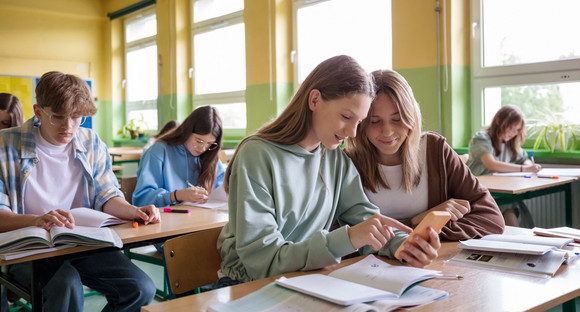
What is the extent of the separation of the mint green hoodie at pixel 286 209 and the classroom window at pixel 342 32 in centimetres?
320

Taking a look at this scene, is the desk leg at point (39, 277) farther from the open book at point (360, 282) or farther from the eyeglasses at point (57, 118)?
the open book at point (360, 282)

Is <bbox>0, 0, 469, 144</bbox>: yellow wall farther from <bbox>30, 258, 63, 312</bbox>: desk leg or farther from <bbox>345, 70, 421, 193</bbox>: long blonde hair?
<bbox>30, 258, 63, 312</bbox>: desk leg

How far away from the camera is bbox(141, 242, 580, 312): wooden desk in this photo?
1065 mm

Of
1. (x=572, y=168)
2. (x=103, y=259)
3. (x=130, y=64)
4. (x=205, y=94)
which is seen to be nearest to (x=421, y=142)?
(x=103, y=259)

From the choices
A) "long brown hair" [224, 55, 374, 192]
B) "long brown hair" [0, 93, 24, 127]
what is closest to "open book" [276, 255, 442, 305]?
"long brown hair" [224, 55, 374, 192]

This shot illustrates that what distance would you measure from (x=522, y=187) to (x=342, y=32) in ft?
8.94

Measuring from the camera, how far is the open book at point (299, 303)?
3.29ft

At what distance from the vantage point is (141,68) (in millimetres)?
8156

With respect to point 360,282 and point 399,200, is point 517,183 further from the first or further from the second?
point 360,282

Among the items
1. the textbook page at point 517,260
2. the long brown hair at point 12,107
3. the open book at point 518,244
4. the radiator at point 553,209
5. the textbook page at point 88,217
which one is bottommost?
the radiator at point 553,209

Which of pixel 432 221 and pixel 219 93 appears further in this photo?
pixel 219 93

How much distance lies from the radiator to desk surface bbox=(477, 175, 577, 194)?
0.61 metres

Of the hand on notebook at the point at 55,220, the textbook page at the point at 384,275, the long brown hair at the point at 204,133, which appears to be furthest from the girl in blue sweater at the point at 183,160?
the textbook page at the point at 384,275

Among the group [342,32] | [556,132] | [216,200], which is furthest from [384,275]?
[342,32]
